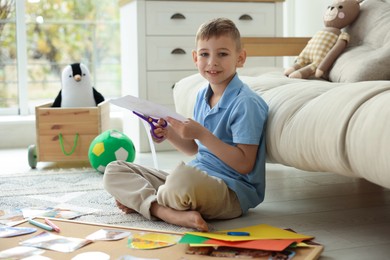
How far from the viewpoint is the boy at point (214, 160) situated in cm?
151

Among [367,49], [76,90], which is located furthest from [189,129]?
[76,90]

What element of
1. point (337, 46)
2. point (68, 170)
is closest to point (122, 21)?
point (68, 170)

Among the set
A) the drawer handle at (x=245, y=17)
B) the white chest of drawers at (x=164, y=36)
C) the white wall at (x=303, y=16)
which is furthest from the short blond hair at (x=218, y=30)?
the white wall at (x=303, y=16)

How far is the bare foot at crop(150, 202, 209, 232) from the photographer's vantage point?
4.76 ft

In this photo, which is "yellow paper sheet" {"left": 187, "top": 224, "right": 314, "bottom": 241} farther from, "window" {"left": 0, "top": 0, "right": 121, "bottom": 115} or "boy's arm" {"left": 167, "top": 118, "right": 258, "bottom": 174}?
"window" {"left": 0, "top": 0, "right": 121, "bottom": 115}

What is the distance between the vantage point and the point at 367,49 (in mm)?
2146

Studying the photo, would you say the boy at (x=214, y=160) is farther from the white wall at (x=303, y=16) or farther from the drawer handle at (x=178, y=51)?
the white wall at (x=303, y=16)

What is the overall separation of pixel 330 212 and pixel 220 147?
1.30ft

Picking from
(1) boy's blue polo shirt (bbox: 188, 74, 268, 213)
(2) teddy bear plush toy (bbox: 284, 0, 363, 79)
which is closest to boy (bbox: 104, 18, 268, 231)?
(1) boy's blue polo shirt (bbox: 188, 74, 268, 213)

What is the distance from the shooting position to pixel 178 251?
128cm

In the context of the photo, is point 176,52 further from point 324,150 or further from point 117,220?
point 324,150

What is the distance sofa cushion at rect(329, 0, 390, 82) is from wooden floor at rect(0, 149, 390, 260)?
374mm

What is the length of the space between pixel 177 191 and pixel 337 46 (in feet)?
3.42

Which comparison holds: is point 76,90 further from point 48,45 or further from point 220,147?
point 220,147
